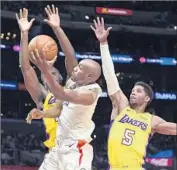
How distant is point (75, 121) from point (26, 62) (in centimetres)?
68

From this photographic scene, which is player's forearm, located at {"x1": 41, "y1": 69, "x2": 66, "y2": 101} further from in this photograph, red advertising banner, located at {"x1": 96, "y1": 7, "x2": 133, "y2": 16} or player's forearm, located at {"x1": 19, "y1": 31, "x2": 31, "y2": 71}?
red advertising banner, located at {"x1": 96, "y1": 7, "x2": 133, "y2": 16}

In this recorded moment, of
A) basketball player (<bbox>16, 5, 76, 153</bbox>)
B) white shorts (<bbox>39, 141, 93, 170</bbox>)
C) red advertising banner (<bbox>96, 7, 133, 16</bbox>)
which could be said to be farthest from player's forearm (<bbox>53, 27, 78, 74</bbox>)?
red advertising banner (<bbox>96, 7, 133, 16</bbox>)

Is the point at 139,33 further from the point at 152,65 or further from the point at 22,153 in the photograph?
the point at 22,153

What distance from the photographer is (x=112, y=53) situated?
17812mm

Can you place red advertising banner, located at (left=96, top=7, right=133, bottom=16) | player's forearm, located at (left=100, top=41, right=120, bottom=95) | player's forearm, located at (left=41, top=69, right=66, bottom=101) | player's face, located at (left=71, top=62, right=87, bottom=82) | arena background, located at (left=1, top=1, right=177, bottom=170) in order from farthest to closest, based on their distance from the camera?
1. red advertising banner, located at (left=96, top=7, right=133, bottom=16)
2. arena background, located at (left=1, top=1, right=177, bottom=170)
3. player's forearm, located at (left=100, top=41, right=120, bottom=95)
4. player's face, located at (left=71, top=62, right=87, bottom=82)
5. player's forearm, located at (left=41, top=69, right=66, bottom=101)

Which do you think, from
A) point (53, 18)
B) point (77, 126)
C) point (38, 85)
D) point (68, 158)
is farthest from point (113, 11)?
point (68, 158)

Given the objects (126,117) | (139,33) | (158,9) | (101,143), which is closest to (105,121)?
(101,143)

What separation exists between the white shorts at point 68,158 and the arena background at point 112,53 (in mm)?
10523

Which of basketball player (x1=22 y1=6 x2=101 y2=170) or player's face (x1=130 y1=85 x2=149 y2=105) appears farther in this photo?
player's face (x1=130 y1=85 x2=149 y2=105)

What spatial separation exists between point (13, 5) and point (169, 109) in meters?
6.40

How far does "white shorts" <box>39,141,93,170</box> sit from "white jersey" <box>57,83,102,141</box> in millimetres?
82

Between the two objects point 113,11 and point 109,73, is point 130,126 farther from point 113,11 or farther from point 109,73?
point 113,11

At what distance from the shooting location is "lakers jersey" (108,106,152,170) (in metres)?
4.91

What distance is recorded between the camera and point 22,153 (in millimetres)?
14875
